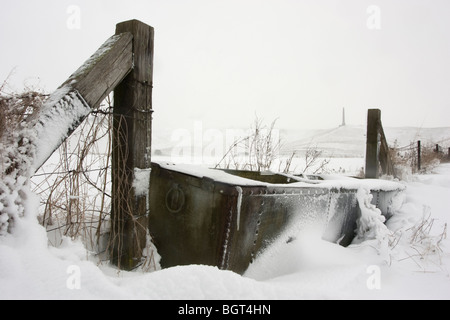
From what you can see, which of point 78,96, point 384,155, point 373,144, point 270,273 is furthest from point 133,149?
point 384,155

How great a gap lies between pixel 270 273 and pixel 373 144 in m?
4.31

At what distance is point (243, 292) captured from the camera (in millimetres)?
1312

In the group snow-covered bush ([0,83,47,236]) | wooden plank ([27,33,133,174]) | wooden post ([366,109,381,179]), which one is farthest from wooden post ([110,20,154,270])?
wooden post ([366,109,381,179])

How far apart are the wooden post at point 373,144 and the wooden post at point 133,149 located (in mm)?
4678

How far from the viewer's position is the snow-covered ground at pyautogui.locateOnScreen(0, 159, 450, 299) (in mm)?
1182

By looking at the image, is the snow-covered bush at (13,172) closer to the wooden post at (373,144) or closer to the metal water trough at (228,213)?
the metal water trough at (228,213)

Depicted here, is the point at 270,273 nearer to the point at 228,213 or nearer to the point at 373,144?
the point at 228,213

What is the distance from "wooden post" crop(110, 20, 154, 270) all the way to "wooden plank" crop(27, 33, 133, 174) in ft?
0.38

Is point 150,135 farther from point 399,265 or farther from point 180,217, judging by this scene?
point 399,265

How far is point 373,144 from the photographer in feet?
18.1

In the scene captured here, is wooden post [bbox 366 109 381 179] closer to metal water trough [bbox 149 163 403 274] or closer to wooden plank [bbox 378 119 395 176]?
wooden plank [bbox 378 119 395 176]
